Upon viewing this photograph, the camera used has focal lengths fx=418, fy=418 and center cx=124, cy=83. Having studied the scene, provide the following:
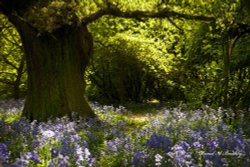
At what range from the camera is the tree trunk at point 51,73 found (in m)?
11.3

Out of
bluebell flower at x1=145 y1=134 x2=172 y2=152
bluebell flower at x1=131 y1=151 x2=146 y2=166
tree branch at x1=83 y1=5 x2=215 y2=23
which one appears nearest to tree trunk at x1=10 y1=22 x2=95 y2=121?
tree branch at x1=83 y1=5 x2=215 y2=23

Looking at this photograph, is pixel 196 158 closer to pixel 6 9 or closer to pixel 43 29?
pixel 43 29

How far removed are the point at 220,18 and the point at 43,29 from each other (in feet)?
15.1

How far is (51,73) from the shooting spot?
11.3m

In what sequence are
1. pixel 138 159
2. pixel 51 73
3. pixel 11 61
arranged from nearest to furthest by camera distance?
1. pixel 138 159
2. pixel 51 73
3. pixel 11 61

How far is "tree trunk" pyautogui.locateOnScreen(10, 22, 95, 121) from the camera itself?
11.3 m

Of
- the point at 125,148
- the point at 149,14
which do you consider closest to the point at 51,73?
the point at 149,14

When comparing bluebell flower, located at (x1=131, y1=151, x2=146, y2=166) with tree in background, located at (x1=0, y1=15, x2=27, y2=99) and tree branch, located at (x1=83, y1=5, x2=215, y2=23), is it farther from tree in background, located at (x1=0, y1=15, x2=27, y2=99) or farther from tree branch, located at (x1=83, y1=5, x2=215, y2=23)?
tree in background, located at (x1=0, y1=15, x2=27, y2=99)

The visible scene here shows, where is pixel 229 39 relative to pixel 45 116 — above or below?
above

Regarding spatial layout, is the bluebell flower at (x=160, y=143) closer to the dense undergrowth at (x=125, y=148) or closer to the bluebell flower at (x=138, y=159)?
the dense undergrowth at (x=125, y=148)

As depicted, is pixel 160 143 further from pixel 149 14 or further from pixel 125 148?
pixel 149 14

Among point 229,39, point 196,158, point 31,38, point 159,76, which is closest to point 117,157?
point 196,158

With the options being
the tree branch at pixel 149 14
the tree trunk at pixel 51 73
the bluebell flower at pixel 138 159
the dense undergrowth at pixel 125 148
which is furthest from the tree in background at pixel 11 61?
the bluebell flower at pixel 138 159

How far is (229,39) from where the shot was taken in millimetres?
11945
